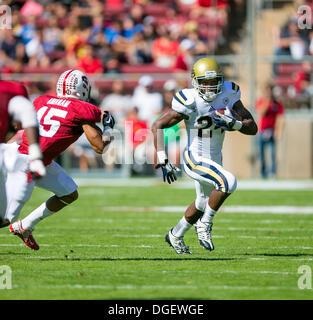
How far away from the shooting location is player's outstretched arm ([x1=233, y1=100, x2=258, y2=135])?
6.47 metres

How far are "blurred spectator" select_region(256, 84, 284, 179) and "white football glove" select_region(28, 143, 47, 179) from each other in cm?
934

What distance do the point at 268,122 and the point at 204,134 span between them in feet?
26.4

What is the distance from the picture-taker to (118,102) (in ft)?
49.3

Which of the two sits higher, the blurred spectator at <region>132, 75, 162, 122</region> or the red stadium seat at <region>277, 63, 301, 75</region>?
Answer: the red stadium seat at <region>277, 63, 301, 75</region>

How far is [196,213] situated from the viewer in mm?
6508

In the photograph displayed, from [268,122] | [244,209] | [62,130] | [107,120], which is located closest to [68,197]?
[62,130]

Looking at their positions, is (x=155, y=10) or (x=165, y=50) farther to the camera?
(x=155, y=10)

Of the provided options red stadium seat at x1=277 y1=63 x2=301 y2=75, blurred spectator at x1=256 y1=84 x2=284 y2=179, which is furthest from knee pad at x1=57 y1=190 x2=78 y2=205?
red stadium seat at x1=277 y1=63 x2=301 y2=75

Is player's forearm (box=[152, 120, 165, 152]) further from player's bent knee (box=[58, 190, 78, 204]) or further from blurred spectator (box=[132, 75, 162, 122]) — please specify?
blurred spectator (box=[132, 75, 162, 122])

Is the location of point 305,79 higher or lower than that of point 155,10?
lower

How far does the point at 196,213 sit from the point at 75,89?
Result: 4.58 ft

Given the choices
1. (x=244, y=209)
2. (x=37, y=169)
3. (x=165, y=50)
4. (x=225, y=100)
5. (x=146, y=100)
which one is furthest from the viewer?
(x=165, y=50)

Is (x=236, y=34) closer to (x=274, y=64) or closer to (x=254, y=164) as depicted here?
(x=274, y=64)

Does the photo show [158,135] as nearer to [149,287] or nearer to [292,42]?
[149,287]
